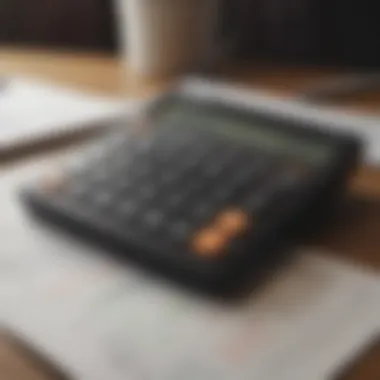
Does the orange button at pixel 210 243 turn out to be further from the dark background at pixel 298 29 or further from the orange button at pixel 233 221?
the dark background at pixel 298 29

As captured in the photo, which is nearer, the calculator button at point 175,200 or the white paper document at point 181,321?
the white paper document at point 181,321

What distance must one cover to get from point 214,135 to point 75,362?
0.22m

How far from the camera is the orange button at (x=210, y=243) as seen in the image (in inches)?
17.2

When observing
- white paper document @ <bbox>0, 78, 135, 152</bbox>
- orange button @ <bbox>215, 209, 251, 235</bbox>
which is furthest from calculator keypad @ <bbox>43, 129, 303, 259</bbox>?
white paper document @ <bbox>0, 78, 135, 152</bbox>

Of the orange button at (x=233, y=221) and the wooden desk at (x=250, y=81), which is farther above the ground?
the orange button at (x=233, y=221)

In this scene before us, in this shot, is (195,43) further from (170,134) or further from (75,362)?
(75,362)

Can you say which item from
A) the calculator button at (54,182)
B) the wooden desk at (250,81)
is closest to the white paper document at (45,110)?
the wooden desk at (250,81)

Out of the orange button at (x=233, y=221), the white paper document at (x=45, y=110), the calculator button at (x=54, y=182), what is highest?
the orange button at (x=233, y=221)

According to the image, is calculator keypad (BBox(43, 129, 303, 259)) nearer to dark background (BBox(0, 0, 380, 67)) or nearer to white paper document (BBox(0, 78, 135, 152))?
white paper document (BBox(0, 78, 135, 152))

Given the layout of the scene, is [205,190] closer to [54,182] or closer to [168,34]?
[54,182]

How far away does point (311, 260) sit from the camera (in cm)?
47

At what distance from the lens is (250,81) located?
798 mm

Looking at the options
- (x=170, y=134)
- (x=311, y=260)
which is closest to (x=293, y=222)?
(x=311, y=260)

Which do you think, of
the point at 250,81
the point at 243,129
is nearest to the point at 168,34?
the point at 250,81
